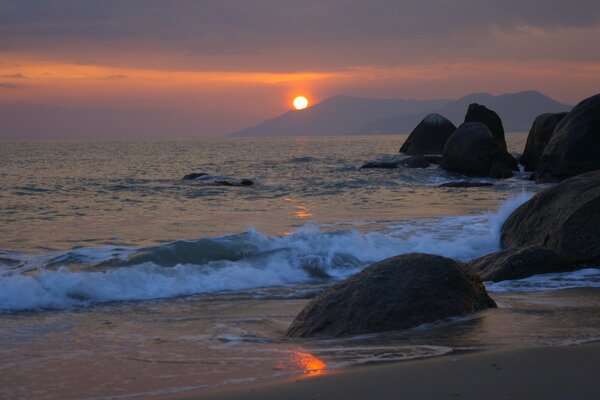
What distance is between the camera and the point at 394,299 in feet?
22.2

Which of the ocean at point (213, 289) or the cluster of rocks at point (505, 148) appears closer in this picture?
→ the ocean at point (213, 289)

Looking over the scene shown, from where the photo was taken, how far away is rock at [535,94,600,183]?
82.3ft

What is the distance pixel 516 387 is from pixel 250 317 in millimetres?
4007

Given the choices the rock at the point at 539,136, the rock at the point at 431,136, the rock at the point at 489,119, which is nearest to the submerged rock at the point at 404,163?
the rock at the point at 489,119

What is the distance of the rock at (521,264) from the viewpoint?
9422 mm

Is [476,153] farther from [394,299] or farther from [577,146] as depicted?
[394,299]

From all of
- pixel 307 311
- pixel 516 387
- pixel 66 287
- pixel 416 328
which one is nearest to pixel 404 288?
pixel 416 328

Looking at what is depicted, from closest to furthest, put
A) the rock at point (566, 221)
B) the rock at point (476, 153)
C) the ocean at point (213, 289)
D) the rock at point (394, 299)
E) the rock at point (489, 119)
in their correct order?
the ocean at point (213, 289) < the rock at point (394, 299) < the rock at point (566, 221) < the rock at point (476, 153) < the rock at point (489, 119)

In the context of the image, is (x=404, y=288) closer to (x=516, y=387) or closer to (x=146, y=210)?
(x=516, y=387)

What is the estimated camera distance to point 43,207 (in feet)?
69.6

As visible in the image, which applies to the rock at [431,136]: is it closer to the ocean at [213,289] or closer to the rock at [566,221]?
the ocean at [213,289]

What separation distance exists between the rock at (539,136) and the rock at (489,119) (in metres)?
4.03

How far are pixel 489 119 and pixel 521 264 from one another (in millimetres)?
31596

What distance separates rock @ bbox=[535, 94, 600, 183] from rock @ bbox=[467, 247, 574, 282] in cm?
1611
